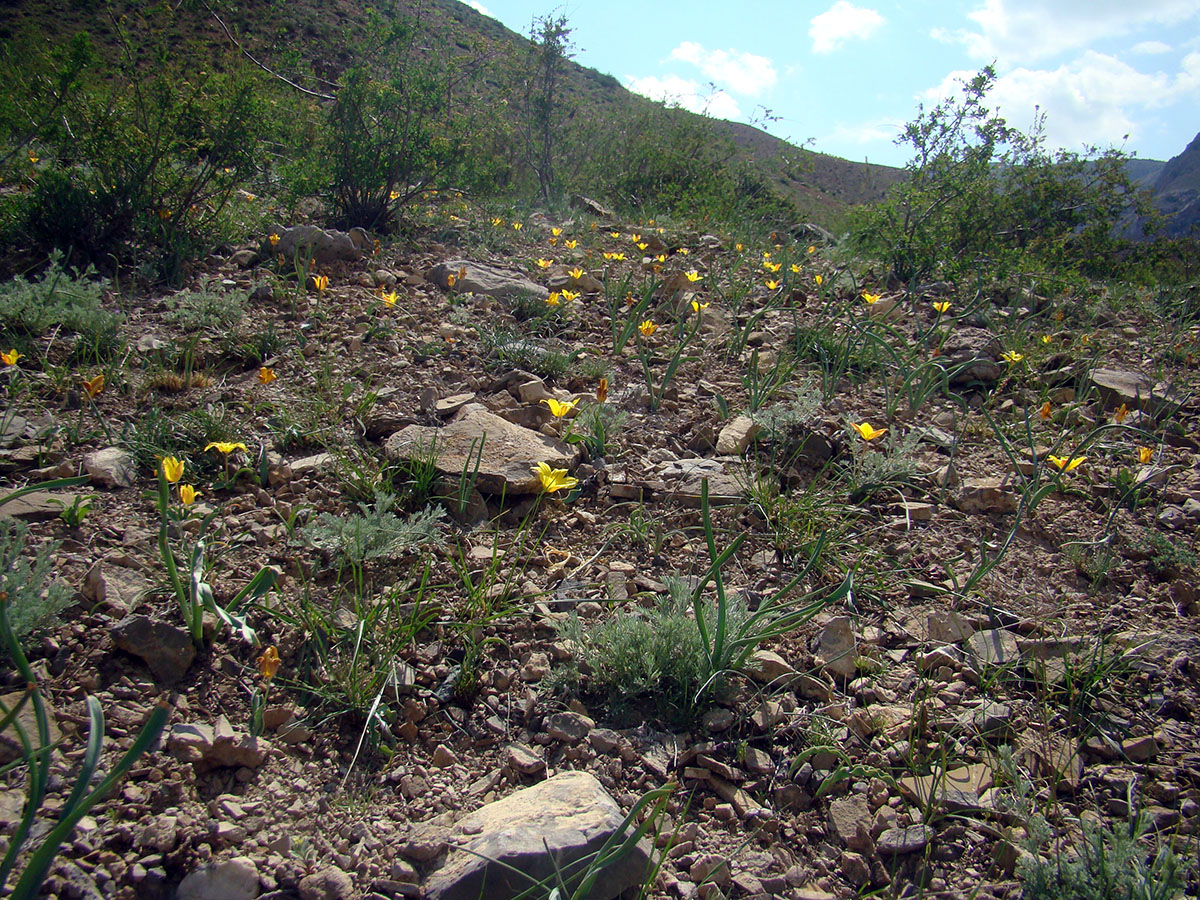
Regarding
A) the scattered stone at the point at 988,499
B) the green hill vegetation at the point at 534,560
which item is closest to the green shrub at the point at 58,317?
the green hill vegetation at the point at 534,560

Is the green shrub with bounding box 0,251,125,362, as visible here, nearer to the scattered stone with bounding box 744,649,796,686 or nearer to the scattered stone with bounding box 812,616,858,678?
the scattered stone with bounding box 744,649,796,686

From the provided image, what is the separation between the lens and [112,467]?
80.8 inches

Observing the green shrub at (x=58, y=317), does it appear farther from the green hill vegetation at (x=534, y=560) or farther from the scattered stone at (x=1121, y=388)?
the scattered stone at (x=1121, y=388)

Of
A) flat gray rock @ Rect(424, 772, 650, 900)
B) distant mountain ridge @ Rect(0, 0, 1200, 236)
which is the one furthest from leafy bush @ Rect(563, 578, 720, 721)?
distant mountain ridge @ Rect(0, 0, 1200, 236)

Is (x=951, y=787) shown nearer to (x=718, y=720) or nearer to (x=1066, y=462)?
(x=718, y=720)

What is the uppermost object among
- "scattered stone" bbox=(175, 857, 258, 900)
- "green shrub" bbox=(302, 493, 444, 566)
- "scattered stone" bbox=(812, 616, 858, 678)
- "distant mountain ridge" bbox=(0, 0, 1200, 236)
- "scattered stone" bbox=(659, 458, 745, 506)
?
"distant mountain ridge" bbox=(0, 0, 1200, 236)

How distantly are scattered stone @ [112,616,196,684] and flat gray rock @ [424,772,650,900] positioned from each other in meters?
0.75

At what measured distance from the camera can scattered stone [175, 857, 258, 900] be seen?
1.10 m

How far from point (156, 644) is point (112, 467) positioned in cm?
85

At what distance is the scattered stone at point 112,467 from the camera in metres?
2.02

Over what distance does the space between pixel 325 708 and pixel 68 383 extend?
6.26 feet

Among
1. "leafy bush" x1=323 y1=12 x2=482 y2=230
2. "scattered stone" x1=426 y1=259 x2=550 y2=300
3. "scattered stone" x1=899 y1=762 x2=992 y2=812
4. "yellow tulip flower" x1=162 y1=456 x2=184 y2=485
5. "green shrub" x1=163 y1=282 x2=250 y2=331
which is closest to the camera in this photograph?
"scattered stone" x1=899 y1=762 x2=992 y2=812

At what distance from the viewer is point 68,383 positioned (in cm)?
251

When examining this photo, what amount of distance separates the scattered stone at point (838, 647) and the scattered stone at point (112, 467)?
2.12m
